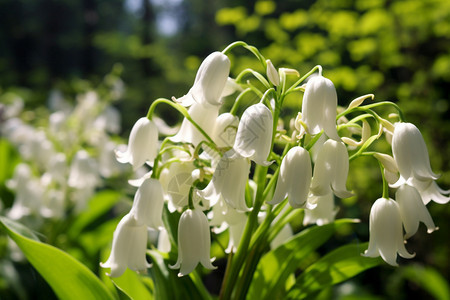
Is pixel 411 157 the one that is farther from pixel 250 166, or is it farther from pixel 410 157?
pixel 250 166

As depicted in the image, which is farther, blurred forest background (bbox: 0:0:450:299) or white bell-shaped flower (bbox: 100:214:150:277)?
blurred forest background (bbox: 0:0:450:299)

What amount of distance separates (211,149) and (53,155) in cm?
139

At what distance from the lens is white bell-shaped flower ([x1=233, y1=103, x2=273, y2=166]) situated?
1.99ft

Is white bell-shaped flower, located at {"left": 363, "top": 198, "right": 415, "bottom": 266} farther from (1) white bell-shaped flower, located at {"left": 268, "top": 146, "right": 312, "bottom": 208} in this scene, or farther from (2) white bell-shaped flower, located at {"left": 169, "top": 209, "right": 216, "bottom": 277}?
(2) white bell-shaped flower, located at {"left": 169, "top": 209, "right": 216, "bottom": 277}

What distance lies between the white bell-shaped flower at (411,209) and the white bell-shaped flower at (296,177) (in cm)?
13

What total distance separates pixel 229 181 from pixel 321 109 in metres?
0.16

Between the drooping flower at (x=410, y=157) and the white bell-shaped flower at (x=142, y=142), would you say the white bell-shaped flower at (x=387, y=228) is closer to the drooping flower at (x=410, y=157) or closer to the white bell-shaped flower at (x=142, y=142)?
the drooping flower at (x=410, y=157)

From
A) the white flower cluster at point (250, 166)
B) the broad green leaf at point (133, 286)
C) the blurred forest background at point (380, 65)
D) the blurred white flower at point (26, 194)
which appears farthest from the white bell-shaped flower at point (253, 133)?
the blurred white flower at point (26, 194)

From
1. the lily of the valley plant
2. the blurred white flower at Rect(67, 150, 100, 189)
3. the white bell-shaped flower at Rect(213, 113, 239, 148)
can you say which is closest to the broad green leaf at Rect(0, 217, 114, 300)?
the lily of the valley plant

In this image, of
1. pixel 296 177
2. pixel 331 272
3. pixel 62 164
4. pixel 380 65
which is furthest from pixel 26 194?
pixel 380 65

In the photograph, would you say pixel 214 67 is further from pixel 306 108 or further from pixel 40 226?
pixel 40 226

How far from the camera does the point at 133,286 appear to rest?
90 cm

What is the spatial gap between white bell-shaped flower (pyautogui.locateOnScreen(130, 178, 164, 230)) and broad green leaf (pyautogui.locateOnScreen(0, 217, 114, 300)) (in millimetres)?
150

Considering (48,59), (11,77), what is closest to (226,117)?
(11,77)
